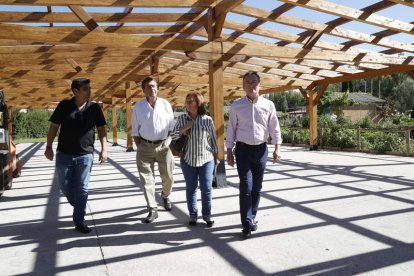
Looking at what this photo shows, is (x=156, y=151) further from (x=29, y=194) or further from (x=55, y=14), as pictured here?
(x=55, y=14)

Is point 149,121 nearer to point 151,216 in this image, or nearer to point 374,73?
A: point 151,216

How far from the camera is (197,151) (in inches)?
151

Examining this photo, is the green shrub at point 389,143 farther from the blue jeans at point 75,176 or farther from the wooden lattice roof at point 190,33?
the blue jeans at point 75,176

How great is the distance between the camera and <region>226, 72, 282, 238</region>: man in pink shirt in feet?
11.5

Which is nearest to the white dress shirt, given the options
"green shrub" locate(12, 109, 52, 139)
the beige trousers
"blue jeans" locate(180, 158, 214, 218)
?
the beige trousers

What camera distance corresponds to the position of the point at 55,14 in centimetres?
629

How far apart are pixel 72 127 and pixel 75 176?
51cm

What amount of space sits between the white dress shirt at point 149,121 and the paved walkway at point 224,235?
0.99 meters

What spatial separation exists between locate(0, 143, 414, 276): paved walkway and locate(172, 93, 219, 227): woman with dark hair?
312 millimetres

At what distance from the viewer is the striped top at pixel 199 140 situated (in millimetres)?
3828

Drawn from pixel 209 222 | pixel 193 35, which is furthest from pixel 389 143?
pixel 209 222

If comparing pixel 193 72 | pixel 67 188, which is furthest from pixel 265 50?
pixel 193 72

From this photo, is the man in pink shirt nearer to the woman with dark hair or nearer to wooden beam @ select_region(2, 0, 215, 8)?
the woman with dark hair

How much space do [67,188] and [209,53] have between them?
11.6ft
